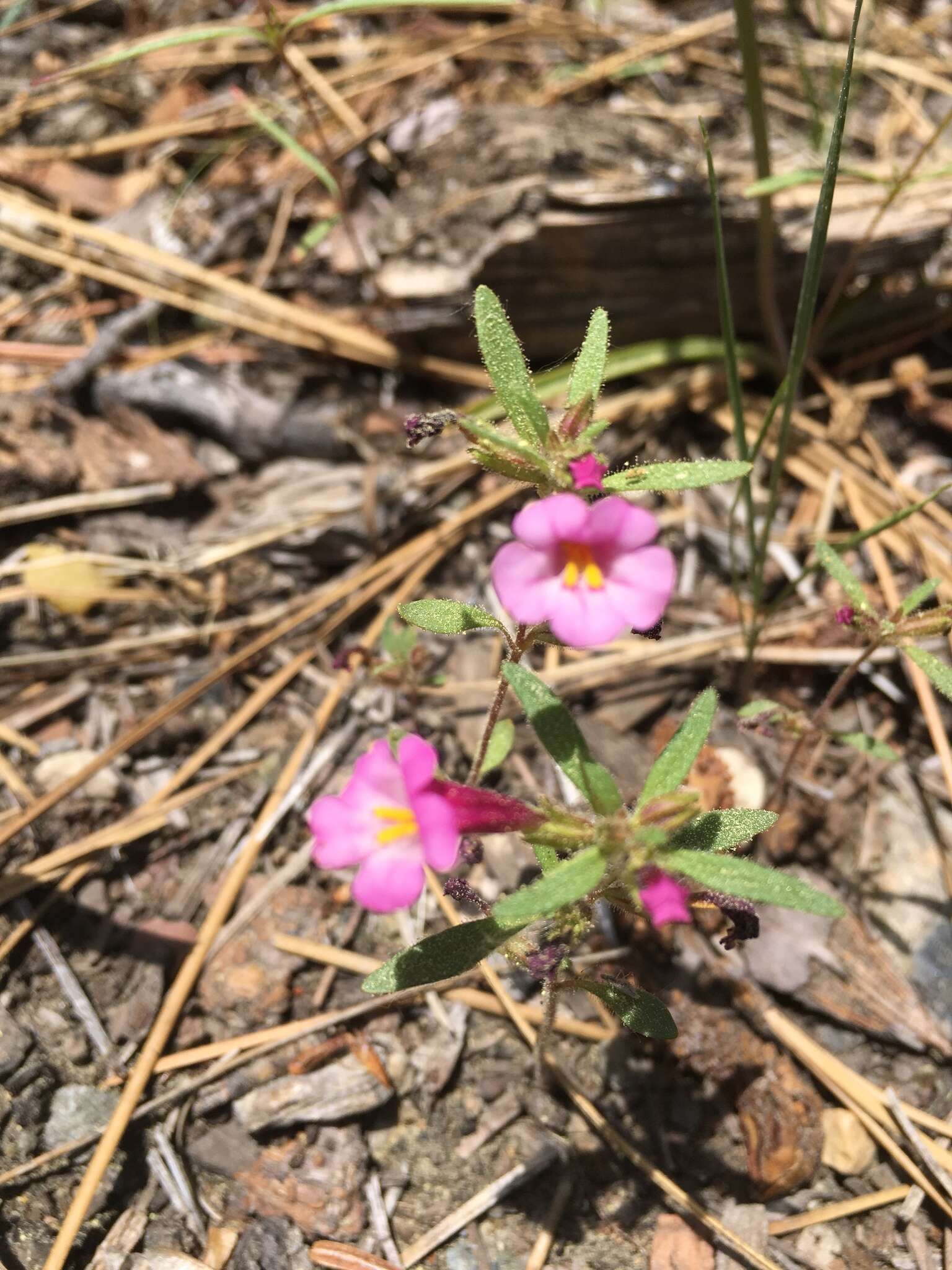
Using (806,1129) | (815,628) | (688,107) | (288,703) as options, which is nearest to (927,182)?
(688,107)

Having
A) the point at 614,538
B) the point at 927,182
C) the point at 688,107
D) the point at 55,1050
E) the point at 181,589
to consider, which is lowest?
the point at 55,1050

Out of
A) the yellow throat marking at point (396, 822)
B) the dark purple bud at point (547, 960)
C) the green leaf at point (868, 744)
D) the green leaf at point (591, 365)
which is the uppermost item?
the green leaf at point (591, 365)

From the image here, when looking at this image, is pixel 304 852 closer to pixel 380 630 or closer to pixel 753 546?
pixel 380 630

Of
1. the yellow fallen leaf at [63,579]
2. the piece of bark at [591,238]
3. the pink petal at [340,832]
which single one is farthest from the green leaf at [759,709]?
the yellow fallen leaf at [63,579]

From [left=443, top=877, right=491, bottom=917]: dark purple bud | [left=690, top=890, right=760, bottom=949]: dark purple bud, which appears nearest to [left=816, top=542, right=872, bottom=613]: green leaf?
[left=690, top=890, right=760, bottom=949]: dark purple bud

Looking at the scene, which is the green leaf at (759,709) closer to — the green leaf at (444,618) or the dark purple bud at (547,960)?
the green leaf at (444,618)

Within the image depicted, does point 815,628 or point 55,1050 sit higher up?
point 815,628

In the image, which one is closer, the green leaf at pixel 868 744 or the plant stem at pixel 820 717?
the plant stem at pixel 820 717
